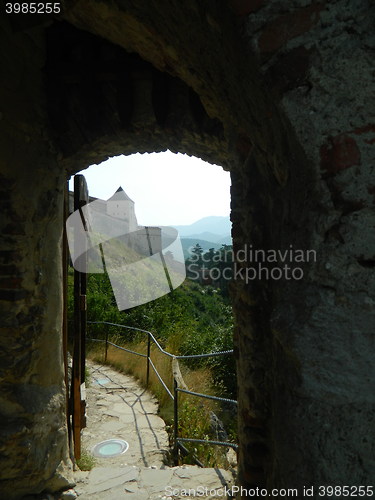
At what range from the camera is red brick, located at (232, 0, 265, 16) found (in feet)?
3.21

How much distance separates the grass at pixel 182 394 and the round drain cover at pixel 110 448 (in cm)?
58

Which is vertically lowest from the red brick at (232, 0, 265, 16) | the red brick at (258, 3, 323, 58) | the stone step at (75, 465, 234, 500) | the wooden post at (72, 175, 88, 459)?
the stone step at (75, 465, 234, 500)

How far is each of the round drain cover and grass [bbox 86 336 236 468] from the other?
22.9 inches

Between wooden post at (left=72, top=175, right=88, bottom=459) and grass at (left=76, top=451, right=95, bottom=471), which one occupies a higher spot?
wooden post at (left=72, top=175, right=88, bottom=459)

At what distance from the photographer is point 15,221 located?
7.48 feet

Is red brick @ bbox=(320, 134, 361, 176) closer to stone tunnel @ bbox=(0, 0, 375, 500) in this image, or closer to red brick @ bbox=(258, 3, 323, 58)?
stone tunnel @ bbox=(0, 0, 375, 500)

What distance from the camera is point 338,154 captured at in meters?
0.89

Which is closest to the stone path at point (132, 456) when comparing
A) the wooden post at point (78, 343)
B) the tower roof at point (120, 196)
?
the wooden post at point (78, 343)

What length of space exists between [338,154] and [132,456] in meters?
3.78

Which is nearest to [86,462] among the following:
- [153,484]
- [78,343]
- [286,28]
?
[153,484]

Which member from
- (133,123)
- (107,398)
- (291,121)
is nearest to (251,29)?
(291,121)

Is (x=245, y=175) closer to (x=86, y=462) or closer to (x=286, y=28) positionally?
(x=286, y=28)

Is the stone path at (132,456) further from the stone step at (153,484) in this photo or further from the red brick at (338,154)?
the red brick at (338,154)

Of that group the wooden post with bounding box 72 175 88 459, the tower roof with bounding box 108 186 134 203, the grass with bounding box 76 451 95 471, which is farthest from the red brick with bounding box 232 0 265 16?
the tower roof with bounding box 108 186 134 203
